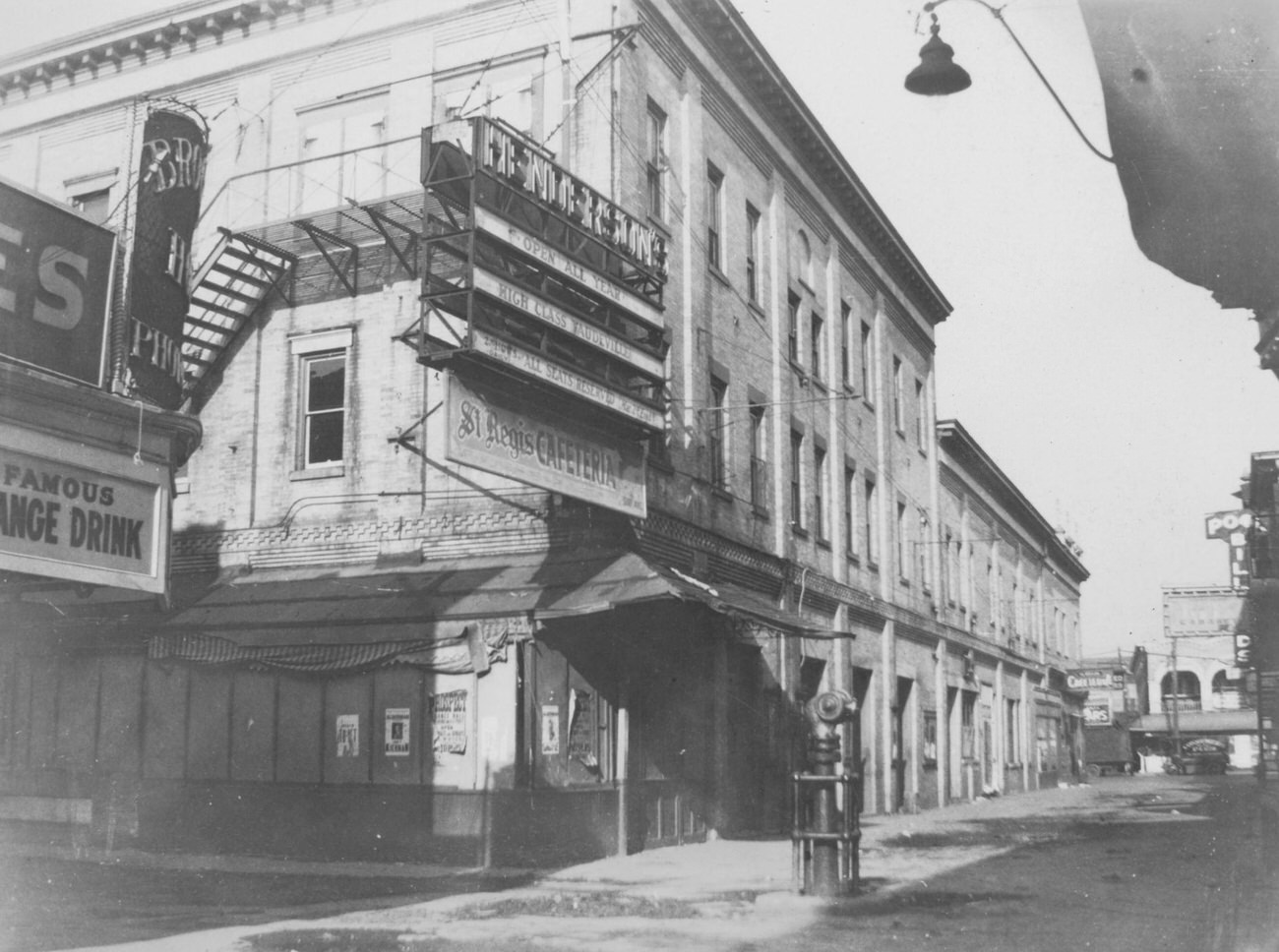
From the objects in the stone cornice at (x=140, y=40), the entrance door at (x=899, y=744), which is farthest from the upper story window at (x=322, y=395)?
the entrance door at (x=899, y=744)

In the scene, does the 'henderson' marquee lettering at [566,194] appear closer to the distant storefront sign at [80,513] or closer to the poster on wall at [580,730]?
the poster on wall at [580,730]

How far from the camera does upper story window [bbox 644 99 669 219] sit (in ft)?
66.8

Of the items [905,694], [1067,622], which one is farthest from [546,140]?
[1067,622]

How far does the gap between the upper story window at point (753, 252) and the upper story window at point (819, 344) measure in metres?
3.27

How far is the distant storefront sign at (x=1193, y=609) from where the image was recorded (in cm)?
6066

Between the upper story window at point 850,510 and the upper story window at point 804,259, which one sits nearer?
the upper story window at point 804,259

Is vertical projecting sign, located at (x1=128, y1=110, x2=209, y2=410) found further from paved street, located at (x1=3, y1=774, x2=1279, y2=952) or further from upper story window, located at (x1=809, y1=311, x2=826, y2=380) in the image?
upper story window, located at (x1=809, y1=311, x2=826, y2=380)

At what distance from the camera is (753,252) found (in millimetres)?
25188

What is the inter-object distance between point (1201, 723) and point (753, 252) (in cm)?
6862

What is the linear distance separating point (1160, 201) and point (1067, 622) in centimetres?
5991

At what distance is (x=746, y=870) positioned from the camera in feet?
52.5

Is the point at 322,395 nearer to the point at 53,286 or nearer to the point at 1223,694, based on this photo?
the point at 53,286

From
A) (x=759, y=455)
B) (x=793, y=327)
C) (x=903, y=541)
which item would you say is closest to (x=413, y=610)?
(x=759, y=455)

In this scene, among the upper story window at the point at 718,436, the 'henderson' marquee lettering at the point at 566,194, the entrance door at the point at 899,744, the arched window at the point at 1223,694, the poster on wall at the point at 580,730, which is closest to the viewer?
the 'henderson' marquee lettering at the point at 566,194
